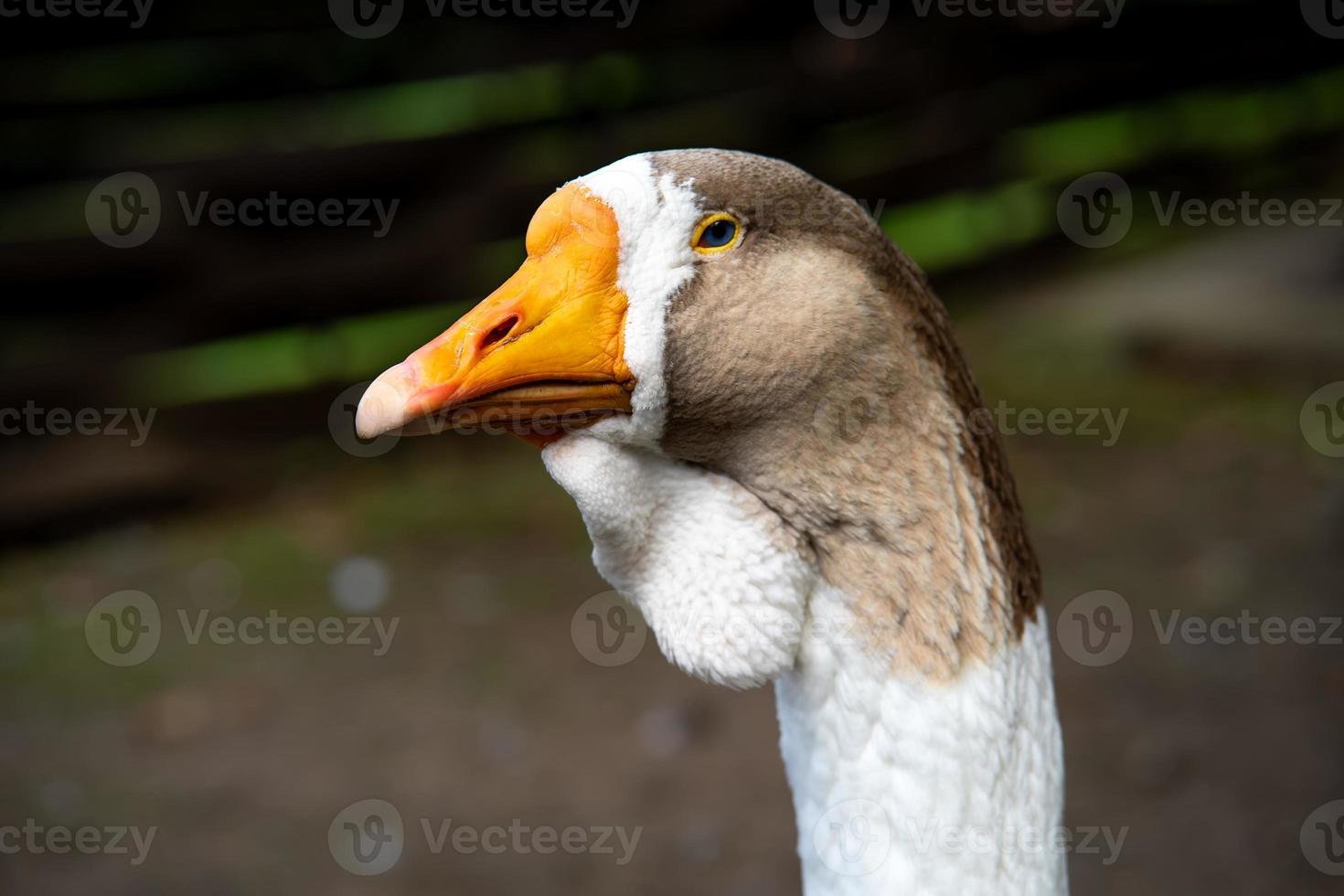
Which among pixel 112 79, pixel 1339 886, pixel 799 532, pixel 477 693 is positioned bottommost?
pixel 1339 886

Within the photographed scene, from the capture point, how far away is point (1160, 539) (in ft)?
17.7

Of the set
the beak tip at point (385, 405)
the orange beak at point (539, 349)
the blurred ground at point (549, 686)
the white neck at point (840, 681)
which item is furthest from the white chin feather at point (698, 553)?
the blurred ground at point (549, 686)

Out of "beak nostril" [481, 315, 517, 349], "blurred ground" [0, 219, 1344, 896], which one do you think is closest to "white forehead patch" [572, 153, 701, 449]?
"beak nostril" [481, 315, 517, 349]

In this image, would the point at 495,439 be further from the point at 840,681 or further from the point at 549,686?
the point at 840,681

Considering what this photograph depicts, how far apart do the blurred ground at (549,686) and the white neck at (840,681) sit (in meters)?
2.15

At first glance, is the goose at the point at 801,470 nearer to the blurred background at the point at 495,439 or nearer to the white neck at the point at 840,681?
the white neck at the point at 840,681

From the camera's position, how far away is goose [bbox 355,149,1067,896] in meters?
1.65

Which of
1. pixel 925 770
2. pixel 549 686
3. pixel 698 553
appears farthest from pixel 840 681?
pixel 549 686

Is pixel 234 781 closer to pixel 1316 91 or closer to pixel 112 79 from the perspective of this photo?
pixel 112 79

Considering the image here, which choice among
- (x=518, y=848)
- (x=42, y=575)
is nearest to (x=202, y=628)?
(x=42, y=575)

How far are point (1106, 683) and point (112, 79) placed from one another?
5.29 metres

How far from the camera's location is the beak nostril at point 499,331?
1.64 m

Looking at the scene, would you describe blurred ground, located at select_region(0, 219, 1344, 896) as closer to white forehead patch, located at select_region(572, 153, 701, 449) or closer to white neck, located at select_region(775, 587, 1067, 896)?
white neck, located at select_region(775, 587, 1067, 896)

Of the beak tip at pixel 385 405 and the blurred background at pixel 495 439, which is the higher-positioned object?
the blurred background at pixel 495 439
